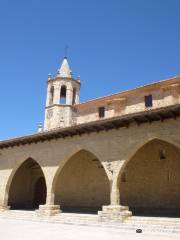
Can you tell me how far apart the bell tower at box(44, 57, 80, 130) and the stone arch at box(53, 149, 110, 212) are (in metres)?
8.10

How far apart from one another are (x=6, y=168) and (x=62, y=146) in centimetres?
571

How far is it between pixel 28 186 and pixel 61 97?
428 inches

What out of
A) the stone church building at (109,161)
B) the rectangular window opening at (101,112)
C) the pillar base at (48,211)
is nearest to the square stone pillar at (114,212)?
the stone church building at (109,161)

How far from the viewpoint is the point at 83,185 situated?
19.1 metres

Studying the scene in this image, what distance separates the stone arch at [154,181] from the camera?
595 inches

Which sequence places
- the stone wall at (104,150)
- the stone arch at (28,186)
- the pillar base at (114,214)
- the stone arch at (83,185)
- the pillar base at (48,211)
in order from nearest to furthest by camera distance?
the pillar base at (114,214)
the stone wall at (104,150)
the pillar base at (48,211)
the stone arch at (83,185)
the stone arch at (28,186)

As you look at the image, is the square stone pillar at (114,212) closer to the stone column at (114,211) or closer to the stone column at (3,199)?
the stone column at (114,211)

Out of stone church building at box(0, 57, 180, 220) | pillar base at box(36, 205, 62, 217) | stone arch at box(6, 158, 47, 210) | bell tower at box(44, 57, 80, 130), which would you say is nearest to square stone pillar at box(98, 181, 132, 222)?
stone church building at box(0, 57, 180, 220)

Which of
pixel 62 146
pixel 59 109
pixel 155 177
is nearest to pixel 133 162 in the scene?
pixel 155 177

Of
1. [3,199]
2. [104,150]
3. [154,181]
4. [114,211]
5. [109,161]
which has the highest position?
[104,150]

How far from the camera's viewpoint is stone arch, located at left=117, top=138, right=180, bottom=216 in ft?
49.6

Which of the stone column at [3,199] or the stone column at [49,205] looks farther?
the stone column at [3,199]

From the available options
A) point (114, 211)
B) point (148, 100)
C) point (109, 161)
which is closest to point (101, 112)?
point (148, 100)

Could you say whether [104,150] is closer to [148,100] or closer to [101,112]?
[148,100]
